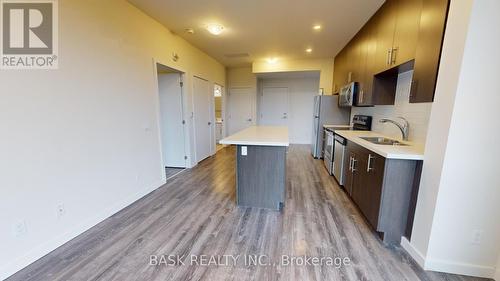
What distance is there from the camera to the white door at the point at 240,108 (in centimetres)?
658

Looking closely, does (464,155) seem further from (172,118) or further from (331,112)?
(172,118)

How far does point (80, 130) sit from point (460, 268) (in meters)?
3.56

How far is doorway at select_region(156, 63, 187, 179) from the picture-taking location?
403 cm

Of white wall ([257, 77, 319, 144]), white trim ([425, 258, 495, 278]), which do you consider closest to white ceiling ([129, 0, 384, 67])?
white wall ([257, 77, 319, 144])

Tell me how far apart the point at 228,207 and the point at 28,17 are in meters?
2.62

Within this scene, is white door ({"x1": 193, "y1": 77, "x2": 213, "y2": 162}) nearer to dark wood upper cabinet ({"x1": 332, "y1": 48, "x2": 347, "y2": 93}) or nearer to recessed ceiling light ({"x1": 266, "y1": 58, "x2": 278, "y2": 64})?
recessed ceiling light ({"x1": 266, "y1": 58, "x2": 278, "y2": 64})

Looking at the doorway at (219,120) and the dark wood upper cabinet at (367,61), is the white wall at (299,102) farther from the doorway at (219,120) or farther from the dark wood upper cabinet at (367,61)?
the dark wood upper cabinet at (367,61)

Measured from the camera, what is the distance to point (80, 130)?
204cm

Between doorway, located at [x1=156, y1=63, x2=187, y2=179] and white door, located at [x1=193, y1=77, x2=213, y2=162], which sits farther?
white door, located at [x1=193, y1=77, x2=213, y2=162]

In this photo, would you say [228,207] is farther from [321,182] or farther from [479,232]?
[479,232]

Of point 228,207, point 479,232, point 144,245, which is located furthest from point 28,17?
point 479,232

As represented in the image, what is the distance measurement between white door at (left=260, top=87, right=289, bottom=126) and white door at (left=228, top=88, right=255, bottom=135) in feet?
2.89

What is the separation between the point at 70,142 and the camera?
195cm

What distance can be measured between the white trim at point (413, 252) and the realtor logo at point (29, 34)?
11.5 ft
